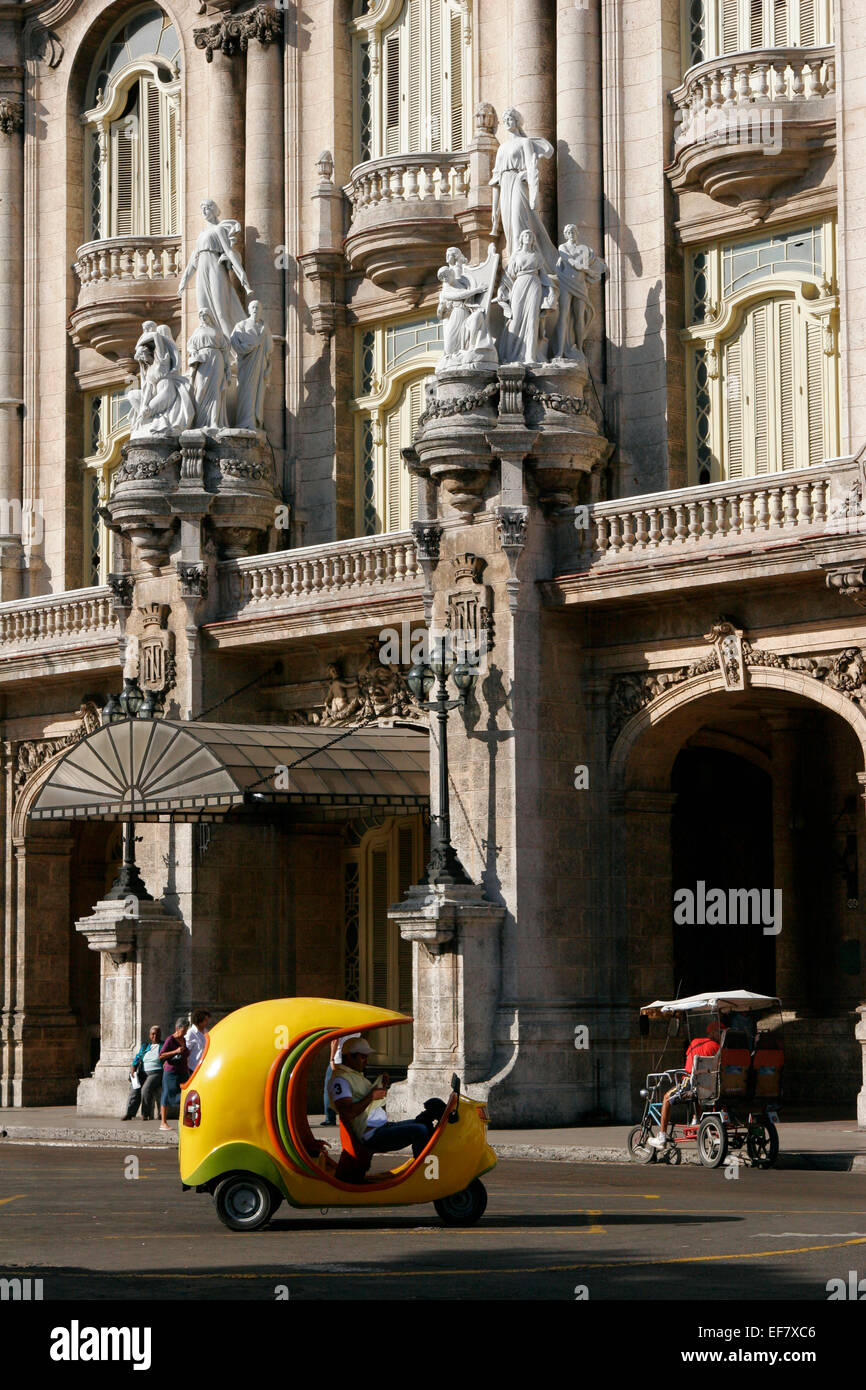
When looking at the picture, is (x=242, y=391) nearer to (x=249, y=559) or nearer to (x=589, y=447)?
(x=249, y=559)

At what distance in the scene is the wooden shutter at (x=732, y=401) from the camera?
3164 centimetres

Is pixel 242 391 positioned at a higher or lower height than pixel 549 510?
higher

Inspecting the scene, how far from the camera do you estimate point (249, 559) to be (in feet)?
113

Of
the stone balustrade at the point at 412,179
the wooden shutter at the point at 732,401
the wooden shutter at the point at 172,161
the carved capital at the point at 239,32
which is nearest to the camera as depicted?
the wooden shutter at the point at 732,401

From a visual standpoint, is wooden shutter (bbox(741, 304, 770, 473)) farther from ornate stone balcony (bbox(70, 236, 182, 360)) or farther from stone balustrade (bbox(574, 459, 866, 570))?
ornate stone balcony (bbox(70, 236, 182, 360))

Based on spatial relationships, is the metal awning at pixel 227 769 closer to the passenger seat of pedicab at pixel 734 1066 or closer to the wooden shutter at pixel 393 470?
the wooden shutter at pixel 393 470

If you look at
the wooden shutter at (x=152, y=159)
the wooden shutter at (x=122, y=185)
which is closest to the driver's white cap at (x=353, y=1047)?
the wooden shutter at (x=152, y=159)

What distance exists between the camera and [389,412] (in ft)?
119

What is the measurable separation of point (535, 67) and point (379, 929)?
42.1 feet

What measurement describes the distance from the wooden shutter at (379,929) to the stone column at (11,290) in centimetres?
962

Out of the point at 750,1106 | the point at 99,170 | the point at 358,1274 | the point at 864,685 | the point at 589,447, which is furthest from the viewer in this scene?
the point at 99,170

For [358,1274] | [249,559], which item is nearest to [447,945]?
[249,559]

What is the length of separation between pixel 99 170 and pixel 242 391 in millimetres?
8334

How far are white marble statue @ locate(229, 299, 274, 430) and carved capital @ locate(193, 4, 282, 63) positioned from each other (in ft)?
17.0
